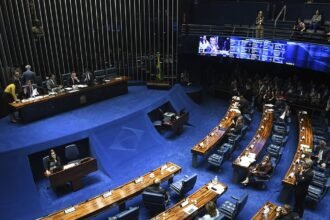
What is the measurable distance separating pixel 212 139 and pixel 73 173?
16.2 ft

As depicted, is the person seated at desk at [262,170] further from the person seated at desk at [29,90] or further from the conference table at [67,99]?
the person seated at desk at [29,90]

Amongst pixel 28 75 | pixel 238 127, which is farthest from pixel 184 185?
pixel 28 75

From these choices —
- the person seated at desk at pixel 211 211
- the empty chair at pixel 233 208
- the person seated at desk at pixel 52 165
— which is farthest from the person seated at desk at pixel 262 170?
the person seated at desk at pixel 52 165

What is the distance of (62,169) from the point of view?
945 centimetres

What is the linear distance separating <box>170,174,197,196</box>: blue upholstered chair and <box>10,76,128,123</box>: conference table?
605 cm

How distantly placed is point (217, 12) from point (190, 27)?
2.02 metres

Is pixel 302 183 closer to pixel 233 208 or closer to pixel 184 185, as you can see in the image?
pixel 233 208

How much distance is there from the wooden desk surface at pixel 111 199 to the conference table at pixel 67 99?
5119mm

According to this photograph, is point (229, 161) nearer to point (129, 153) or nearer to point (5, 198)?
point (129, 153)

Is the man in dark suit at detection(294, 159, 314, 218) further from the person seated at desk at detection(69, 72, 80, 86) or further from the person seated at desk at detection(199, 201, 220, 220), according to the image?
the person seated at desk at detection(69, 72, 80, 86)

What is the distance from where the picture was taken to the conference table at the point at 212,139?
35.2ft

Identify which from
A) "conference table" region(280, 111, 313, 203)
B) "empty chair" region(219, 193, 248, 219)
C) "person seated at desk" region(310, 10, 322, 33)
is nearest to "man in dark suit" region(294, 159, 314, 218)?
"conference table" region(280, 111, 313, 203)

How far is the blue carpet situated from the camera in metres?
9.10

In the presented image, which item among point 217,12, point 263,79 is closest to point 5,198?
point 263,79
